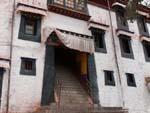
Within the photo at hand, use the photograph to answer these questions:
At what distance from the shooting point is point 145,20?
73.8ft

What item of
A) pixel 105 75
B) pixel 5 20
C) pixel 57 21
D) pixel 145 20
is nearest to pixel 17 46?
pixel 5 20

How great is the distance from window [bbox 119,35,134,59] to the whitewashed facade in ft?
1.22

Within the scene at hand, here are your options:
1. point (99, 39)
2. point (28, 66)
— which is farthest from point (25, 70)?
point (99, 39)

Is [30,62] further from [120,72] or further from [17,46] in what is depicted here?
[120,72]

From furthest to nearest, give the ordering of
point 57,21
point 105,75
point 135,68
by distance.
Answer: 1. point 135,68
2. point 105,75
3. point 57,21

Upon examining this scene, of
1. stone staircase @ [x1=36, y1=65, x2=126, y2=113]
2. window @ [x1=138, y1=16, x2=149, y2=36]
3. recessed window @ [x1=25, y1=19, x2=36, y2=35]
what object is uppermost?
window @ [x1=138, y1=16, x2=149, y2=36]

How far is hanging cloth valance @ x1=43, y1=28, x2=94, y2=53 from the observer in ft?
49.0

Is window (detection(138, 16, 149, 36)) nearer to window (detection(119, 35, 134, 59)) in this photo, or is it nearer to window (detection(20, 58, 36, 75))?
window (detection(119, 35, 134, 59))

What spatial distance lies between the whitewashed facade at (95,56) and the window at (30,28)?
0.78 ft

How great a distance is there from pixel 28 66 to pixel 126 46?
9.57m

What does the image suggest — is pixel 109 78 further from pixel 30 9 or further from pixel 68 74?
pixel 30 9

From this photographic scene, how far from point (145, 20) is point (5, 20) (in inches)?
548

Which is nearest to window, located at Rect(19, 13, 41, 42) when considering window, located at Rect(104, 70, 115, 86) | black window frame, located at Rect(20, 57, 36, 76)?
black window frame, located at Rect(20, 57, 36, 76)

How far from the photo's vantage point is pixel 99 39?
18406 millimetres
